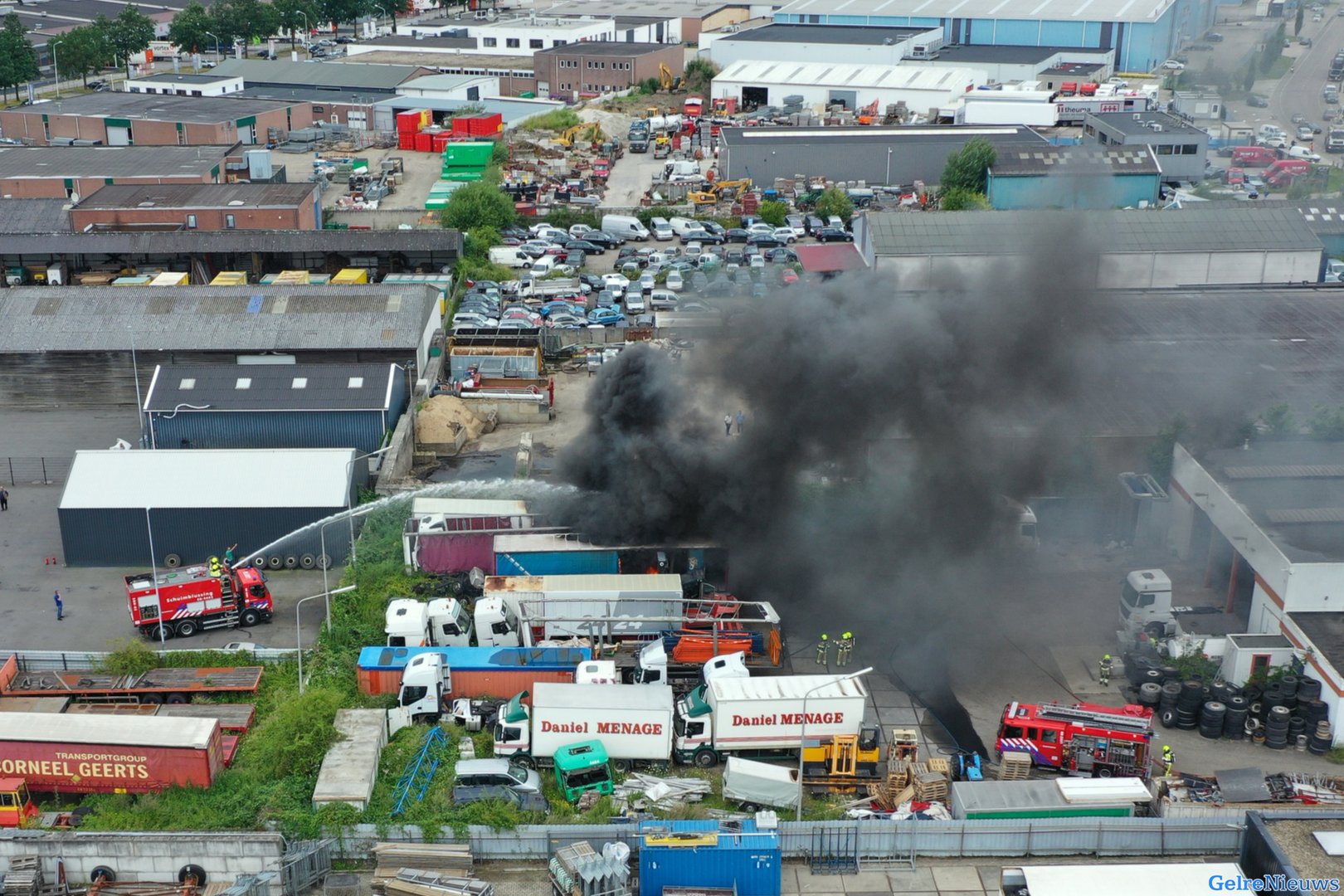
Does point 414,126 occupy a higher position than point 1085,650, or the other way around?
point 414,126

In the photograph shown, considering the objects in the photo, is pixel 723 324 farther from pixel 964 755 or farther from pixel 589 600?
pixel 964 755

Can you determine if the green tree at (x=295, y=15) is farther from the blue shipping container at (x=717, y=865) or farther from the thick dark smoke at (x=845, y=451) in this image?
the blue shipping container at (x=717, y=865)

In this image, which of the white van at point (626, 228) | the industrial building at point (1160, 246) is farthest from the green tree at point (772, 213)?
the industrial building at point (1160, 246)

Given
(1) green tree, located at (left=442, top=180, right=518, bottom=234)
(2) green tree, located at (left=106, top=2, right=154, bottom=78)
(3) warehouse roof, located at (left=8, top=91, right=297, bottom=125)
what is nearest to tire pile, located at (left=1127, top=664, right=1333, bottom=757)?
(1) green tree, located at (left=442, top=180, right=518, bottom=234)

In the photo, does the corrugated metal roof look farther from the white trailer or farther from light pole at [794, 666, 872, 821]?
the white trailer

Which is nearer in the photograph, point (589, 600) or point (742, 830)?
point (742, 830)

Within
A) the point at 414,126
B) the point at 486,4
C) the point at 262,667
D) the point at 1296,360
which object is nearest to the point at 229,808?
the point at 262,667

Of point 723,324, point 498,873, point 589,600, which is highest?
point 723,324
